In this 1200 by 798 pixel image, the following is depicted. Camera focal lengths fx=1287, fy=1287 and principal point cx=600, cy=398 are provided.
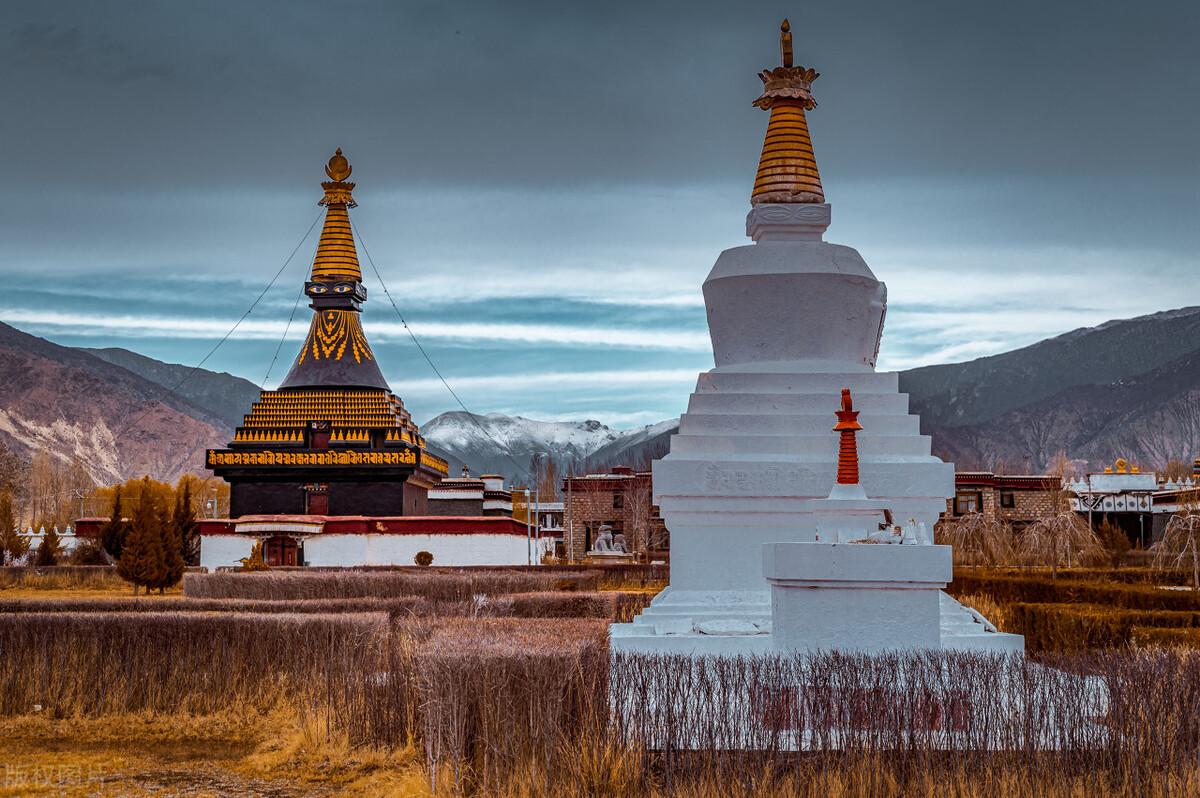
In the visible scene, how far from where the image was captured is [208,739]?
12117 millimetres

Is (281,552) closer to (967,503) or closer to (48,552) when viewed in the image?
(48,552)

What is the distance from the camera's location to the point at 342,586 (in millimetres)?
23438

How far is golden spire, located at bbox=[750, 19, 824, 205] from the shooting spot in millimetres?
15922

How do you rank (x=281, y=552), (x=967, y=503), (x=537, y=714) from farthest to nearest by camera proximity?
(x=967, y=503) < (x=281, y=552) < (x=537, y=714)

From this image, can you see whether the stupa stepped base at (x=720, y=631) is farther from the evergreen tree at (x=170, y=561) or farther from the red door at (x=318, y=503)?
the red door at (x=318, y=503)

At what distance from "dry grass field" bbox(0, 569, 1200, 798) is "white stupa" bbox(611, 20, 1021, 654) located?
7.70ft

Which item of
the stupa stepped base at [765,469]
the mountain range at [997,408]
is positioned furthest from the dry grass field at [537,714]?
the mountain range at [997,408]

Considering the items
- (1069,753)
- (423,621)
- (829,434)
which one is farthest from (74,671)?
(1069,753)

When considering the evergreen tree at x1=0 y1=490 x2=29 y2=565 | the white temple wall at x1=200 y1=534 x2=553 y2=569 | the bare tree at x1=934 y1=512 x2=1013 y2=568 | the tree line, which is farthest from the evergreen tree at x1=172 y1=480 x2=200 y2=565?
the bare tree at x1=934 y1=512 x2=1013 y2=568

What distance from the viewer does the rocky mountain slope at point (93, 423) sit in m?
140

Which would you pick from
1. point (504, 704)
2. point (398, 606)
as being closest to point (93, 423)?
point (398, 606)

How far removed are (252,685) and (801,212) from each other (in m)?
8.35

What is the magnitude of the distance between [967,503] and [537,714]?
49112 millimetres

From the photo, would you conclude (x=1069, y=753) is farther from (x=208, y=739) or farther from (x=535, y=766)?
(x=208, y=739)
